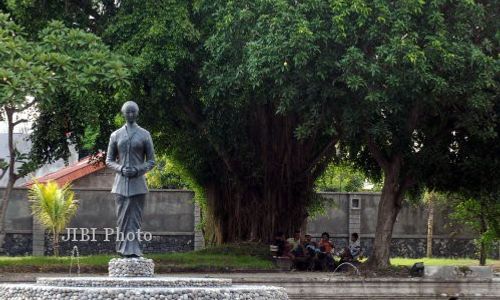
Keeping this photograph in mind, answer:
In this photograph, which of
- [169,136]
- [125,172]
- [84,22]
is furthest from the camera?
[169,136]

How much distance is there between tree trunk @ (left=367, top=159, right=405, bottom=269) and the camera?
2166cm

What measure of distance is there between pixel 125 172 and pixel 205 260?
26.5 feet

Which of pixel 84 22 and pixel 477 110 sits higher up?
pixel 84 22

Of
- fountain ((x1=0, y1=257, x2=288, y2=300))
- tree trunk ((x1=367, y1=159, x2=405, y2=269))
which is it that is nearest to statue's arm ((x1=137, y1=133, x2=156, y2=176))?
fountain ((x1=0, y1=257, x2=288, y2=300))

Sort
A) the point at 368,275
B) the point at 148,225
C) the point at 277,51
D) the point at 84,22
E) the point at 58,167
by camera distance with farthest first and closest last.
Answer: the point at 58,167
the point at 148,225
the point at 84,22
the point at 368,275
the point at 277,51

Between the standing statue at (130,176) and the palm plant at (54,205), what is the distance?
14158 mm

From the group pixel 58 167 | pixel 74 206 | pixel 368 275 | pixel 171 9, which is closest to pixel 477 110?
pixel 368 275

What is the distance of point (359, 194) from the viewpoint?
34.8 meters

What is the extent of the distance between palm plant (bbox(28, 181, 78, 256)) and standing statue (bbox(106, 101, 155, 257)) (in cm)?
1416

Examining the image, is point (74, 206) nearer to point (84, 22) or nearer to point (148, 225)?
point (148, 225)

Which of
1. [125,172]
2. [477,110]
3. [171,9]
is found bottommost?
[125,172]

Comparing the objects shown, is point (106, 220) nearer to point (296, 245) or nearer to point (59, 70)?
point (296, 245)

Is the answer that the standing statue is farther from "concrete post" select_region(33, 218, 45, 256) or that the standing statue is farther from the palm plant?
"concrete post" select_region(33, 218, 45, 256)

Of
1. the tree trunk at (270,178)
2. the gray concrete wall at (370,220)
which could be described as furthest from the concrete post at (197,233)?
the tree trunk at (270,178)
